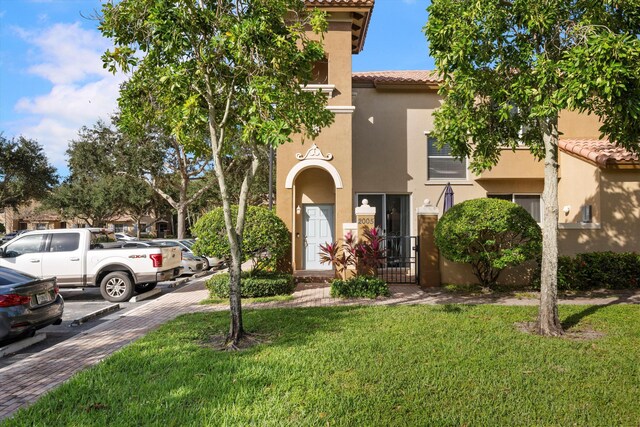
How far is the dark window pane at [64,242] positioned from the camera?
11.5 meters

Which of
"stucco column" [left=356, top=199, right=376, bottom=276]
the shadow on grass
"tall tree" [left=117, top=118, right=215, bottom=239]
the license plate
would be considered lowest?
the shadow on grass

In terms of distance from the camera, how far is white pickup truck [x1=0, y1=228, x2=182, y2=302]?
11391 mm

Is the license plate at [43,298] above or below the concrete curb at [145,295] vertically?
above

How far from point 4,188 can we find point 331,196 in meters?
26.2

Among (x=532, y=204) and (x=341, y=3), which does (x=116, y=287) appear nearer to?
(x=341, y=3)

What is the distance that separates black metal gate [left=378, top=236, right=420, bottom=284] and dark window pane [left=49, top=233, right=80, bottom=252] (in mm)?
8234

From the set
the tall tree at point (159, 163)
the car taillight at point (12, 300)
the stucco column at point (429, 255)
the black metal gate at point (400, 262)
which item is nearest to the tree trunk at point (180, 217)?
the tall tree at point (159, 163)

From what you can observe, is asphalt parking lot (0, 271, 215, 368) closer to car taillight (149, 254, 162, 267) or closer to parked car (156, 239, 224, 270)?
car taillight (149, 254, 162, 267)

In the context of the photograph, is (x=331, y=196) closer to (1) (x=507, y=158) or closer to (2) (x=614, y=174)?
(1) (x=507, y=158)

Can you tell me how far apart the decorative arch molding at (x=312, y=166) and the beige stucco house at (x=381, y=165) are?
0.10ft

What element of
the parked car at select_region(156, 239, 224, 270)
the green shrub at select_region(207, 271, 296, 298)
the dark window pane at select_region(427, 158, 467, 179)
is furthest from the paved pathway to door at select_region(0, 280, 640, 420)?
the dark window pane at select_region(427, 158, 467, 179)

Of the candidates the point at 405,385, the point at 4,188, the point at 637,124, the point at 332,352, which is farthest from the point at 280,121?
the point at 4,188

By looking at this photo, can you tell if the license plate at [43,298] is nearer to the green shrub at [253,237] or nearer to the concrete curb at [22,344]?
the concrete curb at [22,344]

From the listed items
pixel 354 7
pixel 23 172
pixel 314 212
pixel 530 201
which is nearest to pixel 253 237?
pixel 314 212
